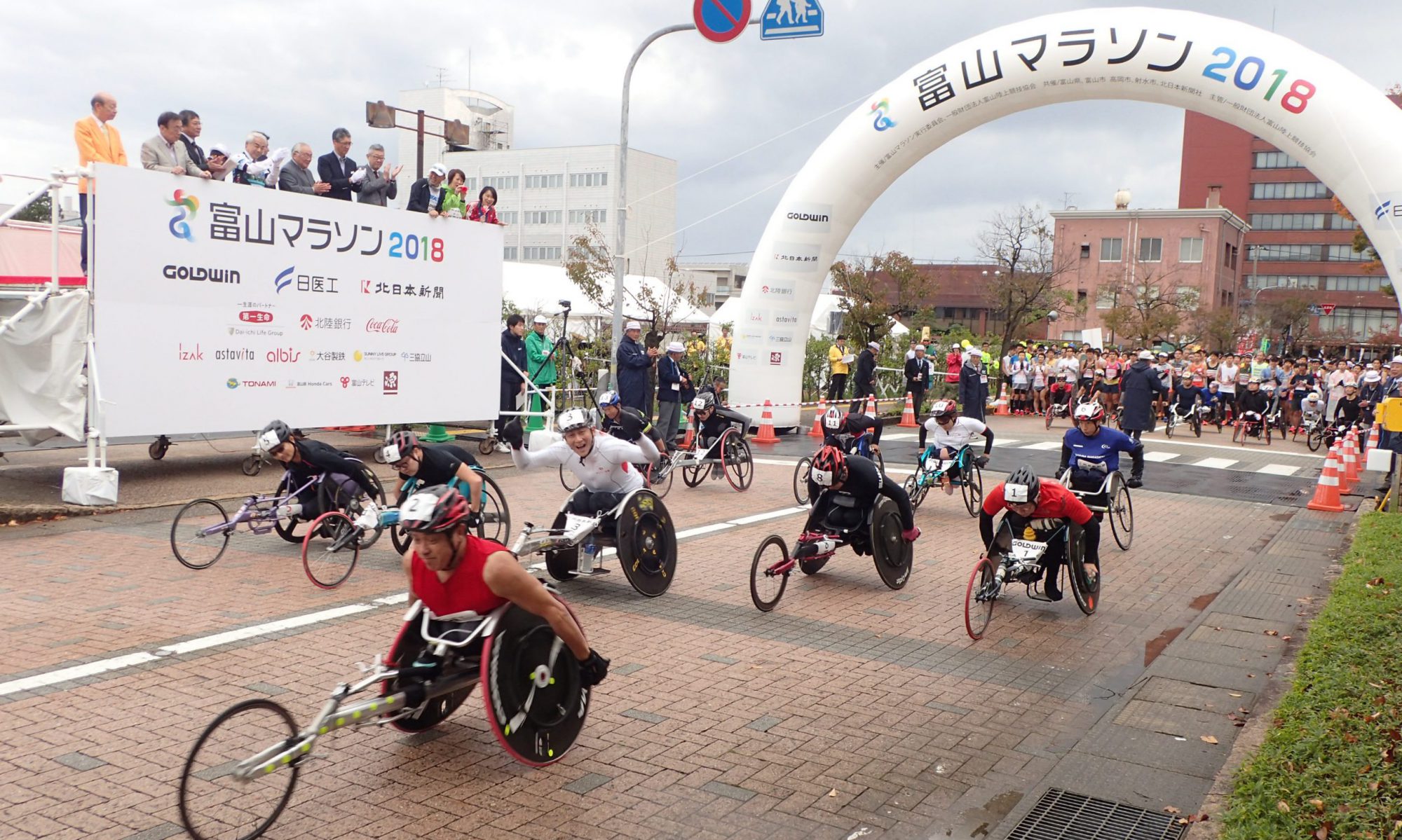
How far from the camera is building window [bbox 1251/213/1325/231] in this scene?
9619cm

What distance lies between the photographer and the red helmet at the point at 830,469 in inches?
370

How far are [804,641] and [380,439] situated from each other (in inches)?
462

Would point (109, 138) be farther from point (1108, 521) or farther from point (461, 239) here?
point (1108, 521)

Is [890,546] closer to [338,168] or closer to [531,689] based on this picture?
[531,689]

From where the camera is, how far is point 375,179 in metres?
15.6

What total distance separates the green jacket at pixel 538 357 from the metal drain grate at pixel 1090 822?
13.8m

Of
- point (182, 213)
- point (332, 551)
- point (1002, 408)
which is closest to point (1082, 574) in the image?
point (332, 551)

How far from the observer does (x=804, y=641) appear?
8023mm

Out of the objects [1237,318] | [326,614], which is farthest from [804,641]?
[1237,318]

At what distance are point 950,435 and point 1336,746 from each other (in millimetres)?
8199

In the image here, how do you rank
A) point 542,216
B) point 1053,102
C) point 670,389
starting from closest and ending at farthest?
1. point 670,389
2. point 1053,102
3. point 542,216

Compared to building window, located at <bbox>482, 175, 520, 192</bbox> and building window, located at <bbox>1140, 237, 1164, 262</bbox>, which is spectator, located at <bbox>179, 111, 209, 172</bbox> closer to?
building window, located at <bbox>1140, 237, 1164, 262</bbox>

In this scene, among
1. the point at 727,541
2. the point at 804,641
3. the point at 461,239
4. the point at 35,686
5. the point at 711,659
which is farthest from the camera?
the point at 461,239

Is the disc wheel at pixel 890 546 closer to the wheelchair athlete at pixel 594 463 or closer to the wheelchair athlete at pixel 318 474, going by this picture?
the wheelchair athlete at pixel 594 463
